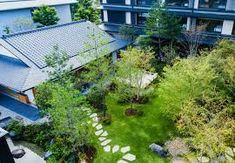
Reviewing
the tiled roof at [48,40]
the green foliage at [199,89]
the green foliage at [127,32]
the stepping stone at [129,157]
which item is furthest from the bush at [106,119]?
the green foliage at [127,32]

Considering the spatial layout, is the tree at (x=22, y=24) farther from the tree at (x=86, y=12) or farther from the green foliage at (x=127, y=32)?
the green foliage at (x=127, y=32)

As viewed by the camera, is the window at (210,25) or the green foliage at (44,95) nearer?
the green foliage at (44,95)

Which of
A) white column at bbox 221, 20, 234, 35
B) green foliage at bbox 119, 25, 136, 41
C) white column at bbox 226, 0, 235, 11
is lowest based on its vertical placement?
green foliage at bbox 119, 25, 136, 41

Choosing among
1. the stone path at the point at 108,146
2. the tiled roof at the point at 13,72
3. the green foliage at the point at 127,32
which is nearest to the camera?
the stone path at the point at 108,146

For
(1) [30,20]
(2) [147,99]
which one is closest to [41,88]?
(2) [147,99]

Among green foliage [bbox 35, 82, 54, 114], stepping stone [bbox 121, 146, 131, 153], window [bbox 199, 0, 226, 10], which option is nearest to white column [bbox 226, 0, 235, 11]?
window [bbox 199, 0, 226, 10]

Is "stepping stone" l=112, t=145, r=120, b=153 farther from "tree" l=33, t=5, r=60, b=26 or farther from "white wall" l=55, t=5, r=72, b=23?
"white wall" l=55, t=5, r=72, b=23

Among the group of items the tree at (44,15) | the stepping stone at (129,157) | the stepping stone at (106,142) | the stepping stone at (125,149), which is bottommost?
the stepping stone at (129,157)
